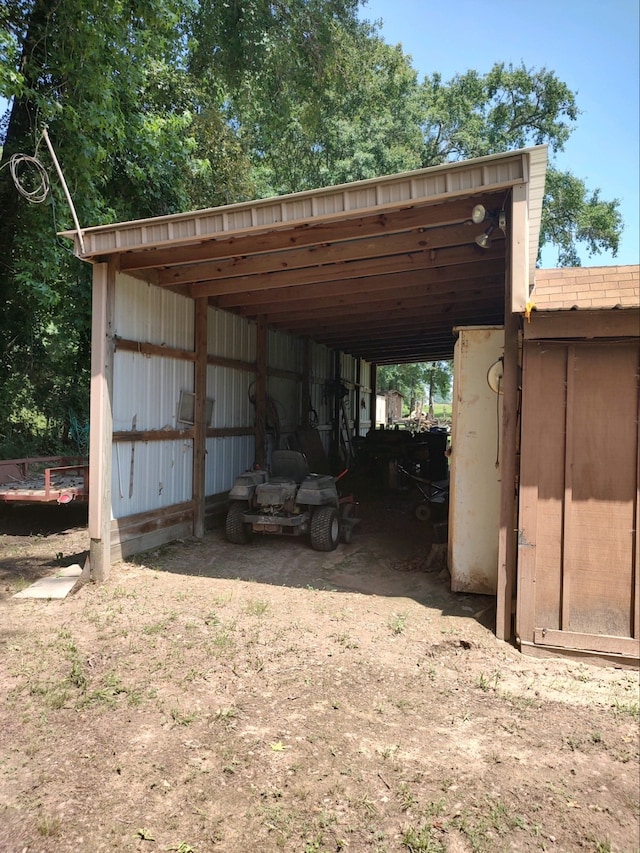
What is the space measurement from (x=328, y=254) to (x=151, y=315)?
2.21 meters

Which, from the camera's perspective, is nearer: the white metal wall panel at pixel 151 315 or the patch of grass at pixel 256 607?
the patch of grass at pixel 256 607

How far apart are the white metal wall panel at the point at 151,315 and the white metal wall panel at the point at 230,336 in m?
0.53

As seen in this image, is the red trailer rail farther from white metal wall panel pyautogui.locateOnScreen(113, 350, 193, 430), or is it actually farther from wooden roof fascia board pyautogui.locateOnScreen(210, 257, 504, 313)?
wooden roof fascia board pyautogui.locateOnScreen(210, 257, 504, 313)

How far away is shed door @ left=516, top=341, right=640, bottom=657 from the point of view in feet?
11.9

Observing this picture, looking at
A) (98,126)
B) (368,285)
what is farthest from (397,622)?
(98,126)

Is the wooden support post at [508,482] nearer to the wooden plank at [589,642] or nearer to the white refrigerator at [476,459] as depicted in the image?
the wooden plank at [589,642]

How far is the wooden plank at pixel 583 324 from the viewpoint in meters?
3.57

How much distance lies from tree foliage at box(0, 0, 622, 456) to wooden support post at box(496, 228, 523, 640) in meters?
6.47

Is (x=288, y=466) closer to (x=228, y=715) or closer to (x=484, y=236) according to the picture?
(x=484, y=236)

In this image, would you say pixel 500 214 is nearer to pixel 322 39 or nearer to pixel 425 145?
pixel 322 39

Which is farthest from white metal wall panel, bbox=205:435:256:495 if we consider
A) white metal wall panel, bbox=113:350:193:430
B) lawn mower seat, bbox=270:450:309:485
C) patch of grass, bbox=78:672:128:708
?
patch of grass, bbox=78:672:128:708

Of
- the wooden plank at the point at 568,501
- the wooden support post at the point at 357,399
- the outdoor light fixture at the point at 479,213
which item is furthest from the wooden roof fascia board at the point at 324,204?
the wooden support post at the point at 357,399

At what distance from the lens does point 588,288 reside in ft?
13.2

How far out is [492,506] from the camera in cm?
469
